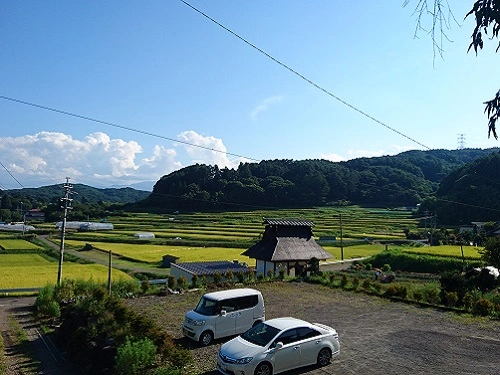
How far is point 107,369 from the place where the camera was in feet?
35.2

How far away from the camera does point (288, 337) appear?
10.1 m

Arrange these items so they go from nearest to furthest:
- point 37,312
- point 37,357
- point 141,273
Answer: point 37,357
point 37,312
point 141,273

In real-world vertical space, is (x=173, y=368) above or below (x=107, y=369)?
above

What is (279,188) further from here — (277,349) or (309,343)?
(277,349)

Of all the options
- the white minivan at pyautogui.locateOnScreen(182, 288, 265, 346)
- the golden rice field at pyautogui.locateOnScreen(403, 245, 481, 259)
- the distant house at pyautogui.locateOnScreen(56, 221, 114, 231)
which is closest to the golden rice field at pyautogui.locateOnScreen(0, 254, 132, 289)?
the white minivan at pyautogui.locateOnScreen(182, 288, 265, 346)

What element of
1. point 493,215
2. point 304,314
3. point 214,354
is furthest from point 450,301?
point 493,215

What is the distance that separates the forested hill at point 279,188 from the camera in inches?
3359

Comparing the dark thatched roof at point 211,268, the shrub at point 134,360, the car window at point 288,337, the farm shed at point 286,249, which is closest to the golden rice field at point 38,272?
the dark thatched roof at point 211,268

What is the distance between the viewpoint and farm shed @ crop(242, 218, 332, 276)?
27.4 meters

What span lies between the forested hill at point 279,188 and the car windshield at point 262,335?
7227 centimetres

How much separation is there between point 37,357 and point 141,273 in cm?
1944

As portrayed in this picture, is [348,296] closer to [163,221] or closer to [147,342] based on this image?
[147,342]

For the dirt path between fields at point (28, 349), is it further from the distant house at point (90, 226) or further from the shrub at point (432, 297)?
the distant house at point (90, 226)

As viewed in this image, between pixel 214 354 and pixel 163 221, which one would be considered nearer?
pixel 214 354
